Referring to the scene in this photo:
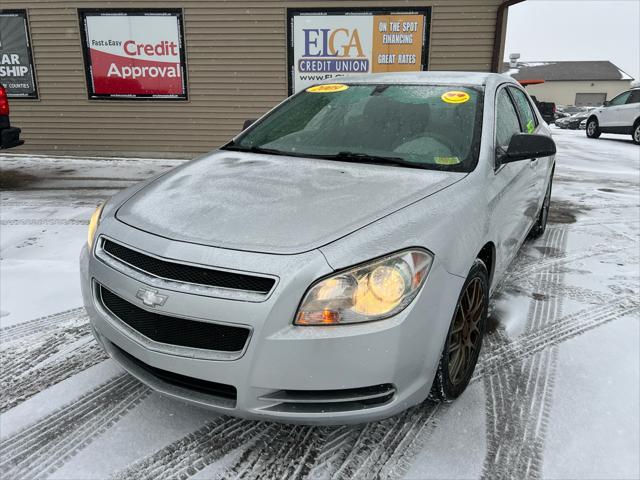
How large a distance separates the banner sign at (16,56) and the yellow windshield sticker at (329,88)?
8.55 meters

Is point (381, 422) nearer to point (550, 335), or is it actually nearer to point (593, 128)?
point (550, 335)

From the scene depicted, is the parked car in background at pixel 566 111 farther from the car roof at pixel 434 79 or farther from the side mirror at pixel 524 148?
the side mirror at pixel 524 148

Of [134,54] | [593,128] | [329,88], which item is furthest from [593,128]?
[329,88]

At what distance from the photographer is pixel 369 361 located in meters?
1.69

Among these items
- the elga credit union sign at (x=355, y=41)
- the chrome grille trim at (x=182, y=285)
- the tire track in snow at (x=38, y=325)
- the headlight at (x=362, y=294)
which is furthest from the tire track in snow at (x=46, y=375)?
the elga credit union sign at (x=355, y=41)

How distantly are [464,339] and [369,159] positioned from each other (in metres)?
1.05

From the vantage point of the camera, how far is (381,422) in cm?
219

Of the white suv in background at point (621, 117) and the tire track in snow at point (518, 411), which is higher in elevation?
the white suv in background at point (621, 117)

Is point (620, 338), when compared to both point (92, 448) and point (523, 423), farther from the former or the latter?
point (92, 448)

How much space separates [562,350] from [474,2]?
25.6 feet

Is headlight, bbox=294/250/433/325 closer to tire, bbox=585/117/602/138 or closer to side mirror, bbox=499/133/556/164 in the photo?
side mirror, bbox=499/133/556/164

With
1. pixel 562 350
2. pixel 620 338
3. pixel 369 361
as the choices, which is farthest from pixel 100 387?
pixel 620 338

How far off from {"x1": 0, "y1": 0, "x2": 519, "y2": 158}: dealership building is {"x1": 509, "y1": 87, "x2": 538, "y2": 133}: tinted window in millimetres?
5204

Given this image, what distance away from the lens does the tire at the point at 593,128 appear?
17.6 m
